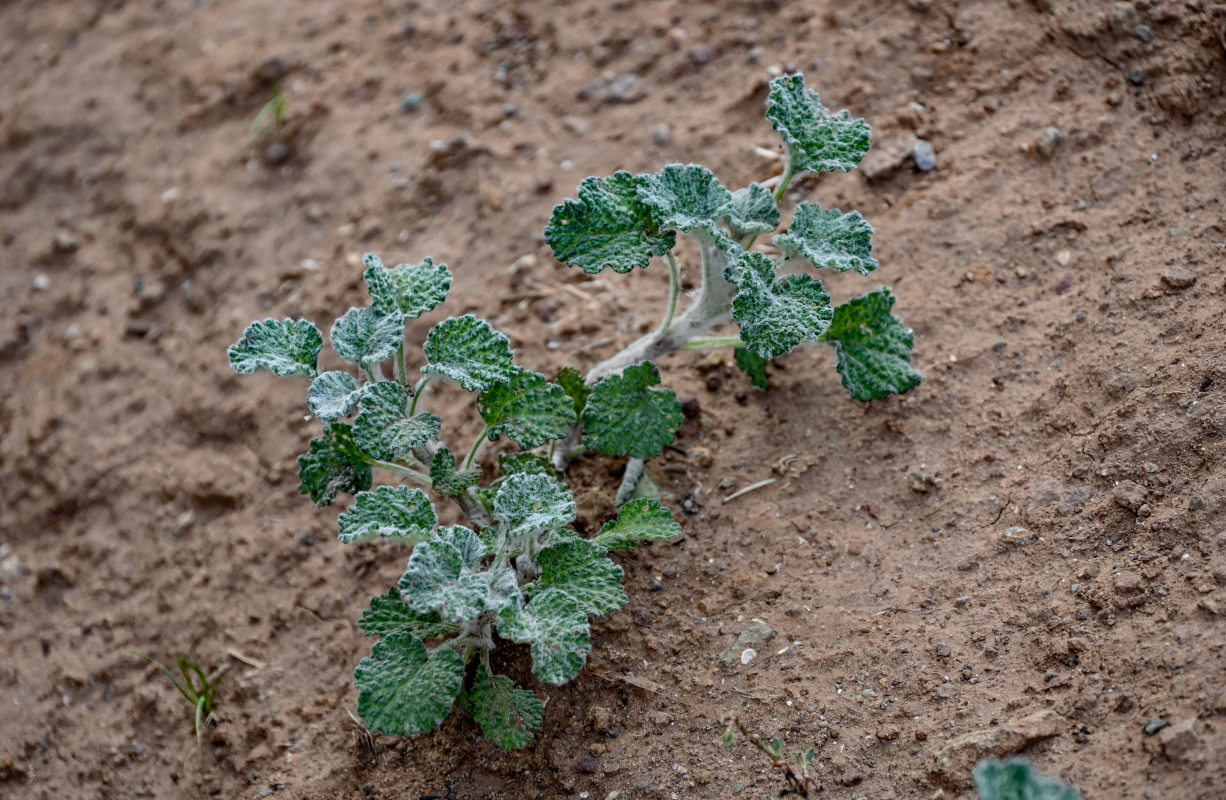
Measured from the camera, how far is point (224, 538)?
2.55 meters

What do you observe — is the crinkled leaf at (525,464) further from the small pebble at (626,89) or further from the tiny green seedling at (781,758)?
the small pebble at (626,89)

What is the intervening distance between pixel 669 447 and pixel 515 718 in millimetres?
721

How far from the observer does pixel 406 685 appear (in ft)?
5.98

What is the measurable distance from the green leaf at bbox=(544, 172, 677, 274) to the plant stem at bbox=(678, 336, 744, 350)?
243mm

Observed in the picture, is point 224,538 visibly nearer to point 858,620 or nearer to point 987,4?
point 858,620

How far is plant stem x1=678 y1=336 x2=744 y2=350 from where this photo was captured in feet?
7.00

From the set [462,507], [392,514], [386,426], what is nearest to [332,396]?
[386,426]

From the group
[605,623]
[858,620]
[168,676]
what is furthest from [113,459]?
[858,620]

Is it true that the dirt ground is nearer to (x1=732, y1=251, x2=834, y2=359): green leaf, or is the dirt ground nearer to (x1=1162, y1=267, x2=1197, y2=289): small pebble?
(x1=1162, y1=267, x2=1197, y2=289): small pebble

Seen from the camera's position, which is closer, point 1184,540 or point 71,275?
point 1184,540

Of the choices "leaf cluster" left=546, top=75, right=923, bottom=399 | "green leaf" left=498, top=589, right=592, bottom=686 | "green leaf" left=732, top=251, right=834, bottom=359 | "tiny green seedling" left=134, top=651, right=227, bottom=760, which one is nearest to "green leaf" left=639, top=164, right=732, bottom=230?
"leaf cluster" left=546, top=75, right=923, bottom=399

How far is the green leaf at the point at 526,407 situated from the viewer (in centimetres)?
202

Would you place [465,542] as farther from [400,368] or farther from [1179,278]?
[1179,278]

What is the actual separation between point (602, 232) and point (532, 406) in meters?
0.37
